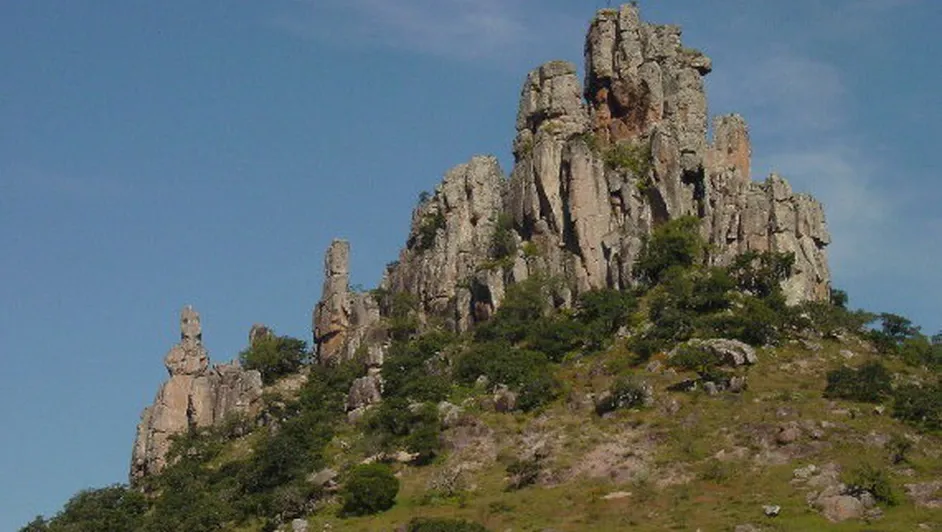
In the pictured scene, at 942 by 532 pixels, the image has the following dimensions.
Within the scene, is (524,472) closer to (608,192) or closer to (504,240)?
(504,240)

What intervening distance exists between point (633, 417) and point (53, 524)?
4396 cm

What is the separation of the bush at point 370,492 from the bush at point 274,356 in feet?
121

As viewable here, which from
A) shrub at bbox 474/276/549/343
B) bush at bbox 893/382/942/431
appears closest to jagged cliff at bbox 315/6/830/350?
shrub at bbox 474/276/549/343

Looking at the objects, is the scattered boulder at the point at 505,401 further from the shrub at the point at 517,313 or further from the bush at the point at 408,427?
the shrub at the point at 517,313

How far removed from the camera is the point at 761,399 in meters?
105

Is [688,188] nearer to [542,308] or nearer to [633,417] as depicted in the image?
[542,308]

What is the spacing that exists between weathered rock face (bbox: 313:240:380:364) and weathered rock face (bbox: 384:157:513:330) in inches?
178

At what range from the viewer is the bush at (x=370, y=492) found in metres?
100

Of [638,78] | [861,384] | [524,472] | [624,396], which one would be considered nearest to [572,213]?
[638,78]

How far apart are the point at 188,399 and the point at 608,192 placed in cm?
3912

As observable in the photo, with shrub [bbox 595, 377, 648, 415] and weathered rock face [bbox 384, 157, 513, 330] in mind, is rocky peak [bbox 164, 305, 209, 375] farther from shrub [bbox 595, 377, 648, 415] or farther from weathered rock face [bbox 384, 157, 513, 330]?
shrub [bbox 595, 377, 648, 415]

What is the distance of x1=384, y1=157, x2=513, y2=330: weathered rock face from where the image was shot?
435 feet

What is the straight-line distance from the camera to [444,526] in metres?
90.1

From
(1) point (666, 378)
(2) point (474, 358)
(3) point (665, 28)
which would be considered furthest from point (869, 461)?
(3) point (665, 28)
